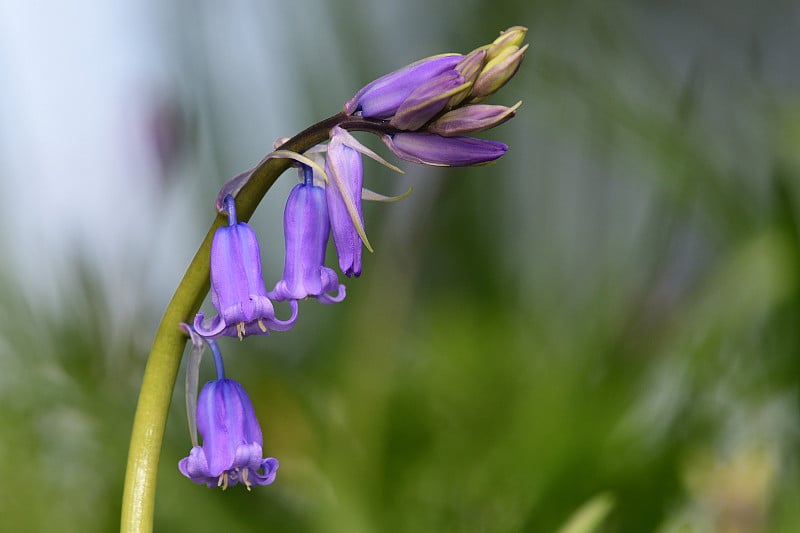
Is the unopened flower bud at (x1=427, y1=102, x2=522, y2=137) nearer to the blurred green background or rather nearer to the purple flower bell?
the purple flower bell

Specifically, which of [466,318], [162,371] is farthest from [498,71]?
[466,318]

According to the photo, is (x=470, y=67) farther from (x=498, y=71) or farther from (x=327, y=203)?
(x=327, y=203)

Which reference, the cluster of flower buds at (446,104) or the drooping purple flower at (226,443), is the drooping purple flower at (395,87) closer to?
the cluster of flower buds at (446,104)

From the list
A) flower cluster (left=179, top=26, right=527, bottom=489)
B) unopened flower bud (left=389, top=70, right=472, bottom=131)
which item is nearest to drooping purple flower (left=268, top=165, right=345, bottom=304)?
flower cluster (left=179, top=26, right=527, bottom=489)

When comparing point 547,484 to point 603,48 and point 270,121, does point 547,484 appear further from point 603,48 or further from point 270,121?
point 270,121

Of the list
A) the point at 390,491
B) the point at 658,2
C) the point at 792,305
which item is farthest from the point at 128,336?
the point at 658,2

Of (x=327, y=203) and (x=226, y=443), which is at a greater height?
(x=327, y=203)
